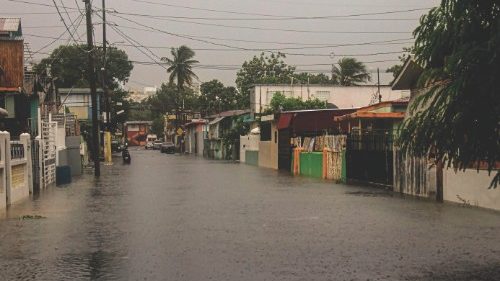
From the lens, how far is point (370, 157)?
24984 mm

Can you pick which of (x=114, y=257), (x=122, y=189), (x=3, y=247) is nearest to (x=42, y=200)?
(x=122, y=189)

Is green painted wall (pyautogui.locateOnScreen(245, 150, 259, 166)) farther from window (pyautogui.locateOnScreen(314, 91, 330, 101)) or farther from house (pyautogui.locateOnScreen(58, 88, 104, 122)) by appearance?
house (pyautogui.locateOnScreen(58, 88, 104, 122))

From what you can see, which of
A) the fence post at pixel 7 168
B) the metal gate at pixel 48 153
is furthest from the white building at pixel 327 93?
the fence post at pixel 7 168

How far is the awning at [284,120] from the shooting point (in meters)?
40.2

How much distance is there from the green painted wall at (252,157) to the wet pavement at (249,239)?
31.3m

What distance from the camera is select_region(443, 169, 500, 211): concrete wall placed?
627 inches

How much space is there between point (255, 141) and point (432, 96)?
152 ft

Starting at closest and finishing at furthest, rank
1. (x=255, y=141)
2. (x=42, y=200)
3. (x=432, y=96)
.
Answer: (x=432, y=96), (x=42, y=200), (x=255, y=141)

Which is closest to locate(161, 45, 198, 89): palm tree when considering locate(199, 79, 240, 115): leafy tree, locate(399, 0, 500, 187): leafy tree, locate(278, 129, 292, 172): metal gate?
locate(199, 79, 240, 115): leafy tree

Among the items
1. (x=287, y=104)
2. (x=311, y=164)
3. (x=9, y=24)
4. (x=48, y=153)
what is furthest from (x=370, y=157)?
(x=287, y=104)

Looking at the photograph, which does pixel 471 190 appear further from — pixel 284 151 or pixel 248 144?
pixel 248 144

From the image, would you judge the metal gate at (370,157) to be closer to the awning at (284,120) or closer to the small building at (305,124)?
the small building at (305,124)

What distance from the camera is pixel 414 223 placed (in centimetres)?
1377

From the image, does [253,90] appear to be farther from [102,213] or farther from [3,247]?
[3,247]
